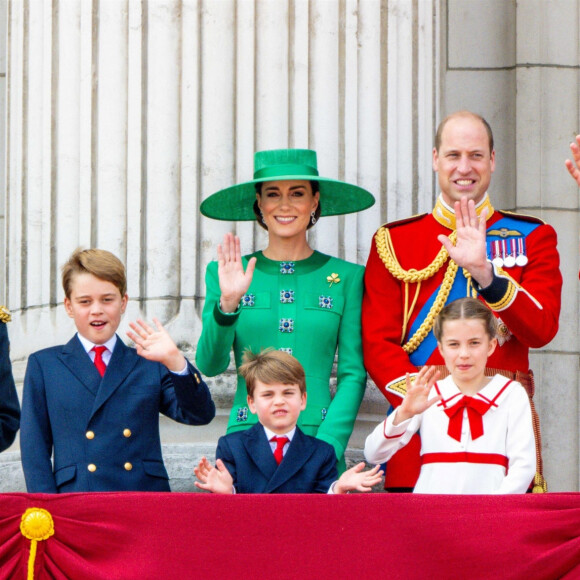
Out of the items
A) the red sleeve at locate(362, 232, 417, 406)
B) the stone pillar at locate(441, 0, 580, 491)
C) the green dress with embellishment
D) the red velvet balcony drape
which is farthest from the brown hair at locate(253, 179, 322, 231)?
the stone pillar at locate(441, 0, 580, 491)

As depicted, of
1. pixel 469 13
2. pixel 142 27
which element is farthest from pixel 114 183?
pixel 469 13

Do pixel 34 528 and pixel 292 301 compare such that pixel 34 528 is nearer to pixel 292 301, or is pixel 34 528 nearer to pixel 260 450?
pixel 260 450

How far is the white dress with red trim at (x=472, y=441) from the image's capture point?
438 cm

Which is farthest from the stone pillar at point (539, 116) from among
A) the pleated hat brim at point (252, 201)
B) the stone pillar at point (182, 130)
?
the pleated hat brim at point (252, 201)

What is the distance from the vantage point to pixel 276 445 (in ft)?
14.9

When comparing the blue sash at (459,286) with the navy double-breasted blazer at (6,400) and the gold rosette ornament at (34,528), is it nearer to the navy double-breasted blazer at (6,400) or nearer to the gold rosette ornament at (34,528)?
the navy double-breasted blazer at (6,400)

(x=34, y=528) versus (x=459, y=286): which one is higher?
(x=459, y=286)

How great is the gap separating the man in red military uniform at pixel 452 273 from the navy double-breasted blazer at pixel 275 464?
279 millimetres

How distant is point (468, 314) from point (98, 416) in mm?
1122

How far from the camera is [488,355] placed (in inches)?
181

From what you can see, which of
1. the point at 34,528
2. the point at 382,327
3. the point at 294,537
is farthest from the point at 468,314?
the point at 34,528

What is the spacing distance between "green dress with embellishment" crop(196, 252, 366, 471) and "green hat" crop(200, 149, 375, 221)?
0.25m

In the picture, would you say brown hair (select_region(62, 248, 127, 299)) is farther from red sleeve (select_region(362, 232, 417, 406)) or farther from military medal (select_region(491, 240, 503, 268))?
military medal (select_region(491, 240, 503, 268))

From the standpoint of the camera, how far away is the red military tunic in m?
4.68
